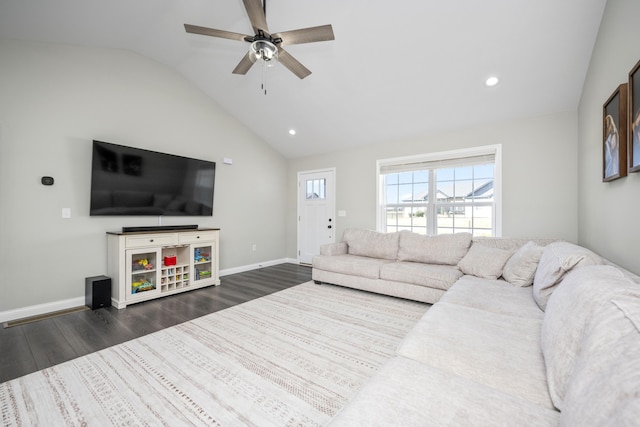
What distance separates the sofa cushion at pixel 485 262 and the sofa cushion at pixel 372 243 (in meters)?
1.01

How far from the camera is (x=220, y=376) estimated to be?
5.69 ft

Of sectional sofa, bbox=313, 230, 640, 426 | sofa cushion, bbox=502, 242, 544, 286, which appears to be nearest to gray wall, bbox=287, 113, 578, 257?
sofa cushion, bbox=502, 242, 544, 286

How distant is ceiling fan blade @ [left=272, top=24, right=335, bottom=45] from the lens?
80.7 inches

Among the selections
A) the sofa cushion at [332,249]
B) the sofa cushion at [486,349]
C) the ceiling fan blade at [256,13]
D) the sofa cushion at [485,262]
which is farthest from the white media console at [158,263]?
the sofa cushion at [485,262]

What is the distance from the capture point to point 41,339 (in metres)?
2.22

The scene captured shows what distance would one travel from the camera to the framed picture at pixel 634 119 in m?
1.49

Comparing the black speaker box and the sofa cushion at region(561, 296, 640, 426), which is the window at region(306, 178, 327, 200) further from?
the sofa cushion at region(561, 296, 640, 426)

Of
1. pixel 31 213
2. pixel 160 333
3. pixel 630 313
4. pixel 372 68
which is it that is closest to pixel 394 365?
pixel 630 313

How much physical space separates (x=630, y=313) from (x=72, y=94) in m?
4.68

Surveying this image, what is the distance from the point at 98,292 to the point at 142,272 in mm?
442

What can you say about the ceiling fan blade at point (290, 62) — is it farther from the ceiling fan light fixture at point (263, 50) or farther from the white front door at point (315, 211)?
the white front door at point (315, 211)

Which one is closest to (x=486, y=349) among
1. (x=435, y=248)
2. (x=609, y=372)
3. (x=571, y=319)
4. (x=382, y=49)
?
(x=571, y=319)

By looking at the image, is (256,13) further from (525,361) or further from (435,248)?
(435,248)

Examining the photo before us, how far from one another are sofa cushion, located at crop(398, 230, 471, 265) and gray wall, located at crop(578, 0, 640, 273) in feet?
3.82
